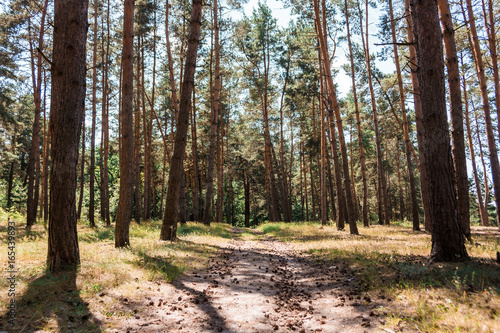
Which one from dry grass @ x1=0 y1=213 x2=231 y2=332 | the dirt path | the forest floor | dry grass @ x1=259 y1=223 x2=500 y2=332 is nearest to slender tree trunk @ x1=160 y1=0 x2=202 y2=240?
dry grass @ x1=0 y1=213 x2=231 y2=332

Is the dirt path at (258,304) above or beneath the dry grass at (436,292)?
beneath

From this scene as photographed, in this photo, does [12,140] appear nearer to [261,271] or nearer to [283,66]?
[283,66]

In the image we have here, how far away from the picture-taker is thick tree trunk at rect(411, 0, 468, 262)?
17.9 feet

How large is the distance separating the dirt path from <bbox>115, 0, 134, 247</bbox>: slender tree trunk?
3234 millimetres

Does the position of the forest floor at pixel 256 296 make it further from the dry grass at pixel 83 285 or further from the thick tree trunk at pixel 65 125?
the thick tree trunk at pixel 65 125

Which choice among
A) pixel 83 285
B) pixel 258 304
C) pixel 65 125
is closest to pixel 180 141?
pixel 65 125

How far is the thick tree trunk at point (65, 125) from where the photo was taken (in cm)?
534

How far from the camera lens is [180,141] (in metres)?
10.3

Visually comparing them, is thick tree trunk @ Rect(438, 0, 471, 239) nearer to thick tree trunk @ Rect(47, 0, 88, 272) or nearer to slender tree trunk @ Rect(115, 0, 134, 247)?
slender tree trunk @ Rect(115, 0, 134, 247)

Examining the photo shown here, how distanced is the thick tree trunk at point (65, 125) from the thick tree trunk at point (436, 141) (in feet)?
22.2

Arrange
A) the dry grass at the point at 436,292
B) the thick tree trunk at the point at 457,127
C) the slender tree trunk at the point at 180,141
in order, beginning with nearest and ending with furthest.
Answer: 1. the dry grass at the point at 436,292
2. the thick tree trunk at the point at 457,127
3. the slender tree trunk at the point at 180,141

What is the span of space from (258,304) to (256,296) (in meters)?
0.43

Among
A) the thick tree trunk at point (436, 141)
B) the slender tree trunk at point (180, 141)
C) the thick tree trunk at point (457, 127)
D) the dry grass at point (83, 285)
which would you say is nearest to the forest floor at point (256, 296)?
the dry grass at point (83, 285)

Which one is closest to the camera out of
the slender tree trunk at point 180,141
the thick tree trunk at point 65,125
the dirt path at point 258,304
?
the dirt path at point 258,304
